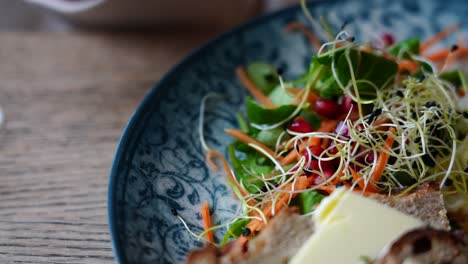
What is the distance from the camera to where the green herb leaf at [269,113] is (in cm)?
214

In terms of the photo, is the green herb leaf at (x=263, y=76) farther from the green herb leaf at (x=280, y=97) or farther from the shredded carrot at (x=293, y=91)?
the shredded carrot at (x=293, y=91)

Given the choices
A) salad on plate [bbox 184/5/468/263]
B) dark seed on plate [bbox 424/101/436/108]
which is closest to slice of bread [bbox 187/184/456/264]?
salad on plate [bbox 184/5/468/263]

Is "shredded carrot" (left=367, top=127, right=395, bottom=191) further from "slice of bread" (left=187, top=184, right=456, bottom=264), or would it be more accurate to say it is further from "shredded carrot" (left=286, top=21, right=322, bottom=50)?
"shredded carrot" (left=286, top=21, right=322, bottom=50)

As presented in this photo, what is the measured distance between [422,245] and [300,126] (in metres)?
0.73

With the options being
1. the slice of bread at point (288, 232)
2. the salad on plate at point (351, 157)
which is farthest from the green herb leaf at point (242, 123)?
the slice of bread at point (288, 232)

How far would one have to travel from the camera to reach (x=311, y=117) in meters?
2.17

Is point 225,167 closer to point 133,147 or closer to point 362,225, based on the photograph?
point 133,147

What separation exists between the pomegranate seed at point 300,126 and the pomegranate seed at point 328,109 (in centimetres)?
8

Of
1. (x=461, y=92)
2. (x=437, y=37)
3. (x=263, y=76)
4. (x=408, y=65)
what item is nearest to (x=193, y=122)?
(x=263, y=76)

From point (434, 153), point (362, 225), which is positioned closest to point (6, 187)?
point (362, 225)

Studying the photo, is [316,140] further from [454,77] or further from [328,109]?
[454,77]

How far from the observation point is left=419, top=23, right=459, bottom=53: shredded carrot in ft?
8.57

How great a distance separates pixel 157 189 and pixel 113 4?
1.15 metres

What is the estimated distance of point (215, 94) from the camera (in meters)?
2.41
